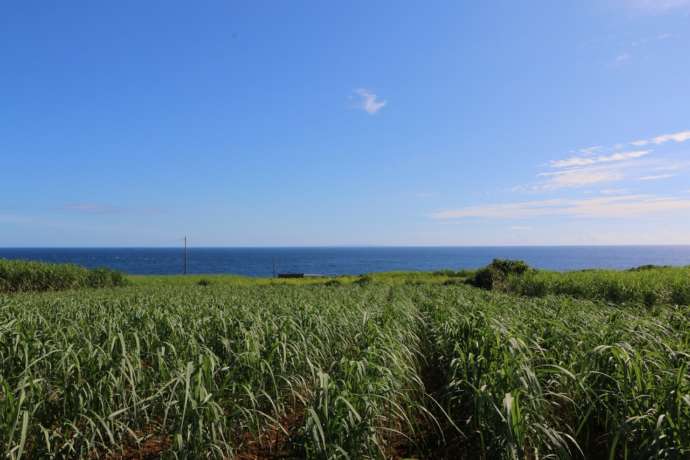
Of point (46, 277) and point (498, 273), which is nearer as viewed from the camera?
point (46, 277)

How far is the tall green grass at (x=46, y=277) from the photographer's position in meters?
23.1

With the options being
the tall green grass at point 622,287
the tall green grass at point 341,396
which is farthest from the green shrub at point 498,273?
the tall green grass at point 341,396

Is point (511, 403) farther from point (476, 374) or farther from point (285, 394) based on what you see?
point (285, 394)

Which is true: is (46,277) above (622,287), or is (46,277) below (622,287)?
below

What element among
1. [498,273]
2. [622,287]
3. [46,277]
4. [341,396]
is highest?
[341,396]

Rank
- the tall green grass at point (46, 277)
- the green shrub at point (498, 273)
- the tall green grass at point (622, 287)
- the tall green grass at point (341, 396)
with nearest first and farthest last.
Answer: the tall green grass at point (341, 396), the tall green grass at point (622, 287), the tall green grass at point (46, 277), the green shrub at point (498, 273)

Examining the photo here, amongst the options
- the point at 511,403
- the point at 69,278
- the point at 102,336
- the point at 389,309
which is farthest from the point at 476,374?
the point at 69,278

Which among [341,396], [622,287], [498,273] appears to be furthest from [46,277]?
[622,287]

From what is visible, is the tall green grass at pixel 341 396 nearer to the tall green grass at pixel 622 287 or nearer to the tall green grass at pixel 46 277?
the tall green grass at pixel 622 287

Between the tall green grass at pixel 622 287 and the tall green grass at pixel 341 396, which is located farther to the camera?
the tall green grass at pixel 622 287

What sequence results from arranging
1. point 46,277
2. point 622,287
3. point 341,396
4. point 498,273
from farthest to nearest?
point 498,273 < point 46,277 < point 622,287 < point 341,396

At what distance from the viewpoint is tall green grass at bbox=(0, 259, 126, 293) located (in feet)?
75.9

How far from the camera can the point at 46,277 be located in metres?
23.9

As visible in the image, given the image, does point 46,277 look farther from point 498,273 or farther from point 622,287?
point 622,287
